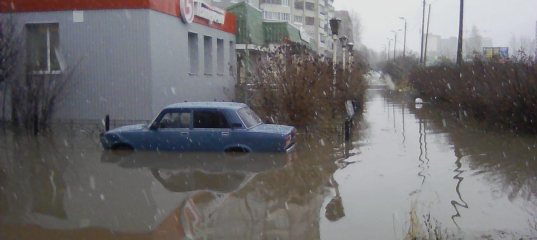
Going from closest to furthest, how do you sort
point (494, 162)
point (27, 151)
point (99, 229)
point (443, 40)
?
point (99, 229) → point (494, 162) → point (27, 151) → point (443, 40)

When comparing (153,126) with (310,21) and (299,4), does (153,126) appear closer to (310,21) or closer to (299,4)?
(299,4)

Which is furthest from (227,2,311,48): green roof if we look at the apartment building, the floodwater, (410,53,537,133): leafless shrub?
the apartment building

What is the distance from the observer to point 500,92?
17.2 m

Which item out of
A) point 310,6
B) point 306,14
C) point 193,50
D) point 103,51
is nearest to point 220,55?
point 193,50

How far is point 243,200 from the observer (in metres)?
9.05

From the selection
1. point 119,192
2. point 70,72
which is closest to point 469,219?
point 119,192

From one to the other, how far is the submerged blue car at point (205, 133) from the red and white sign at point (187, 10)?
27.1ft

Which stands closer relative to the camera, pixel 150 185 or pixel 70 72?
pixel 150 185

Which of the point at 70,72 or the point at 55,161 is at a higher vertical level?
the point at 70,72

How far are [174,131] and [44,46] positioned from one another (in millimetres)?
8683

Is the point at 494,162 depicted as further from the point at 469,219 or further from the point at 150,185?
the point at 150,185

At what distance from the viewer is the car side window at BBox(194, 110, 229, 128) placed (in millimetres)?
13242

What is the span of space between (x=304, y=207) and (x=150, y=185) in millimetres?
3157

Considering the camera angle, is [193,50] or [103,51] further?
[193,50]
